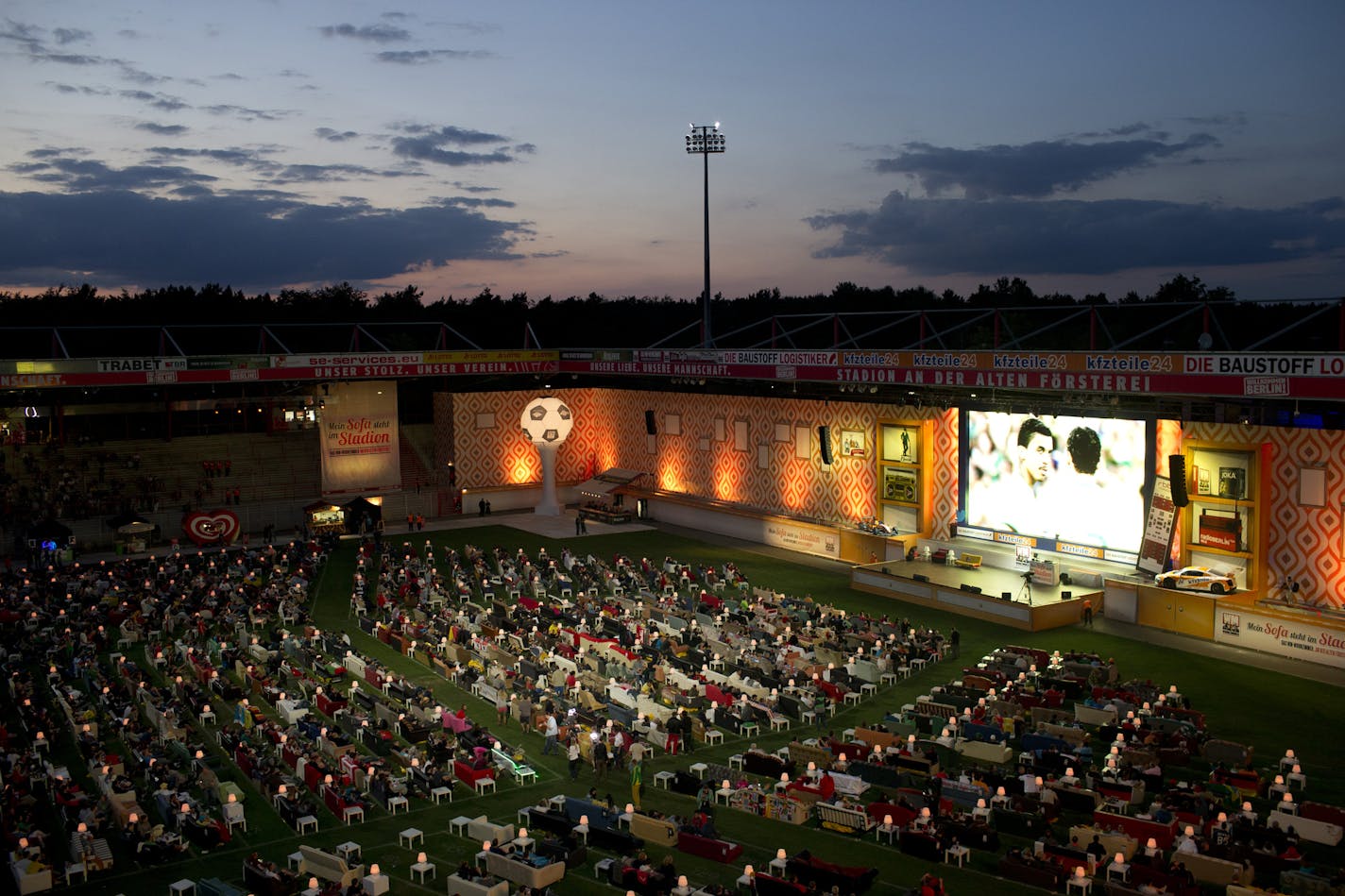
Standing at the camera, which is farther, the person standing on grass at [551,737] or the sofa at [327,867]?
the person standing on grass at [551,737]

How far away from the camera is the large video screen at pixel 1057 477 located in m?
30.8

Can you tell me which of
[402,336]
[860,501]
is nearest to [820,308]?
[402,336]

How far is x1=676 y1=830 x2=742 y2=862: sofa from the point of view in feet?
53.2

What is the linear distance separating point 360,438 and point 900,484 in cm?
2327

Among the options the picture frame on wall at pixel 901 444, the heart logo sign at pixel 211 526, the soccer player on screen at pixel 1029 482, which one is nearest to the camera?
the soccer player on screen at pixel 1029 482

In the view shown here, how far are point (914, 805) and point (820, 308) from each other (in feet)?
194

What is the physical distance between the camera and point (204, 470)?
154 ft

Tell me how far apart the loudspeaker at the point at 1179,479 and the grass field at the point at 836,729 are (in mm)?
3796

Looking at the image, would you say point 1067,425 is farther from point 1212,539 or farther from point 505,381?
point 505,381

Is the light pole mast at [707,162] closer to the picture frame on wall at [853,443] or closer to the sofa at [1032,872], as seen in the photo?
the picture frame on wall at [853,443]

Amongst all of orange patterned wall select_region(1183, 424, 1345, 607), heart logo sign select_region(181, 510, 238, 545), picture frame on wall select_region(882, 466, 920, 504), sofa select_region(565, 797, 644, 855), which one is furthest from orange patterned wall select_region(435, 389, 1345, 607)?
sofa select_region(565, 797, 644, 855)

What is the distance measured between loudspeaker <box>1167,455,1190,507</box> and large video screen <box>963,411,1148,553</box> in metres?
2.33

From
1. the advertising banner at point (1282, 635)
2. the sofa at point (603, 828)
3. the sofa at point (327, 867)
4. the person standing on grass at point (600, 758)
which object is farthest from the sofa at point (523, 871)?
the advertising banner at point (1282, 635)

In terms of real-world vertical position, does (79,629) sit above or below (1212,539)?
below
